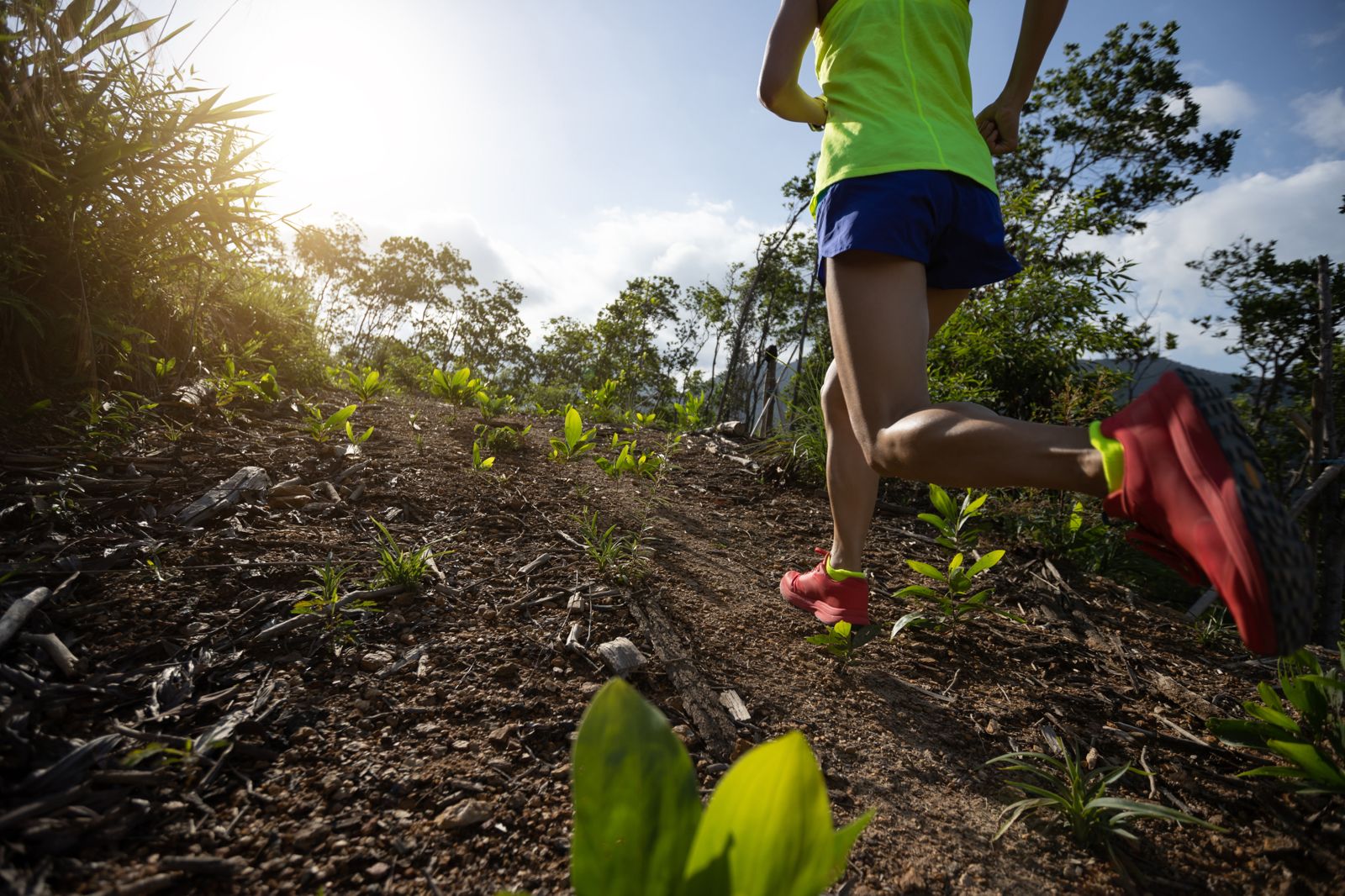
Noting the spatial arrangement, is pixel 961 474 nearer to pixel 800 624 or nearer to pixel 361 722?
pixel 800 624

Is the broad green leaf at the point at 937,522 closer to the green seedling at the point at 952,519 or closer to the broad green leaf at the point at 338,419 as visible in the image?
the green seedling at the point at 952,519

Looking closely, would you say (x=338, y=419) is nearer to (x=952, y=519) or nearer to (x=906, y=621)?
(x=906, y=621)

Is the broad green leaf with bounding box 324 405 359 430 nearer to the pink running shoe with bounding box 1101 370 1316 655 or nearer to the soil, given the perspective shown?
the soil

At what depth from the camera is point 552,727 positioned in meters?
1.08

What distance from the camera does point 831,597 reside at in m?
1.62

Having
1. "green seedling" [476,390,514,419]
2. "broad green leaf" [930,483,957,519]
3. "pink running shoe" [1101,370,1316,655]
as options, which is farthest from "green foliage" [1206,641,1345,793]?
"green seedling" [476,390,514,419]

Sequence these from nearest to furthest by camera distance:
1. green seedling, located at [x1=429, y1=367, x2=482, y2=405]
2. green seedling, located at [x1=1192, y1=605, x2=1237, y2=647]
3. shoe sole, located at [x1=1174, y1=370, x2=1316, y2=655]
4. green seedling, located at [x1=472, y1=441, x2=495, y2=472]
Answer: shoe sole, located at [x1=1174, y1=370, x2=1316, y2=655] < green seedling, located at [x1=1192, y1=605, x2=1237, y2=647] < green seedling, located at [x1=472, y1=441, x2=495, y2=472] < green seedling, located at [x1=429, y1=367, x2=482, y2=405]

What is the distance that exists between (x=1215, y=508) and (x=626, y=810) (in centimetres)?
85

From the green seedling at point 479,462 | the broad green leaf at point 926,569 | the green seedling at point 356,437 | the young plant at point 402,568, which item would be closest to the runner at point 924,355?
the broad green leaf at point 926,569

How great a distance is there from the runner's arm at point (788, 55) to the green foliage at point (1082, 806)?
155cm

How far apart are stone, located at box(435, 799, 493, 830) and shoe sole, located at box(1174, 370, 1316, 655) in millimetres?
1069

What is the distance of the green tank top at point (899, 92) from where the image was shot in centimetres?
129

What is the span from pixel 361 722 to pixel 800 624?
3.73 ft

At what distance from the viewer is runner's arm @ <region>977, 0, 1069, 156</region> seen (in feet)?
5.13
